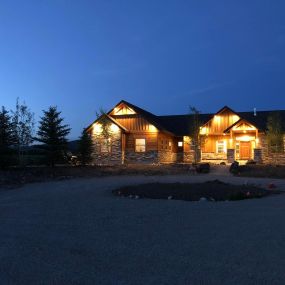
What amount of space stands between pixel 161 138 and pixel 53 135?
1170 centimetres

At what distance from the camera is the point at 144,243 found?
7.33m

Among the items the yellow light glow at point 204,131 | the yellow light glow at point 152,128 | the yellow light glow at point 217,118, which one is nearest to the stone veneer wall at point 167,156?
the yellow light glow at point 152,128

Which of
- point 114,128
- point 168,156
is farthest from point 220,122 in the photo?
point 114,128

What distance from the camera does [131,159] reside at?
36812 millimetres

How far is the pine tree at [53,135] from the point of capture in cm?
2850

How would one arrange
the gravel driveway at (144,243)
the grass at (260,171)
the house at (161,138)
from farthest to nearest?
the house at (161,138), the grass at (260,171), the gravel driveway at (144,243)

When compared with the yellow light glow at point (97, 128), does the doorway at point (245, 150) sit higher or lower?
lower

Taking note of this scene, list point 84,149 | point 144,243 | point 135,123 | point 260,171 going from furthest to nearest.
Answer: point 135,123, point 84,149, point 260,171, point 144,243

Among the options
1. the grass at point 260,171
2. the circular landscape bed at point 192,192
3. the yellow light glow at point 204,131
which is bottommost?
the circular landscape bed at point 192,192

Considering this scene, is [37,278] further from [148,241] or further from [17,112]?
[17,112]

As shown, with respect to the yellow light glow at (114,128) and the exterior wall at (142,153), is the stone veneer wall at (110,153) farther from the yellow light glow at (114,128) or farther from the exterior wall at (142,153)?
the exterior wall at (142,153)

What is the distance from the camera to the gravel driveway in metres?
5.43

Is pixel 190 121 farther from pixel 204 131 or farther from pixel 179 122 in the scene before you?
pixel 179 122

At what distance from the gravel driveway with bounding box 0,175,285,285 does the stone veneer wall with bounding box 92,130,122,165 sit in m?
23.6
